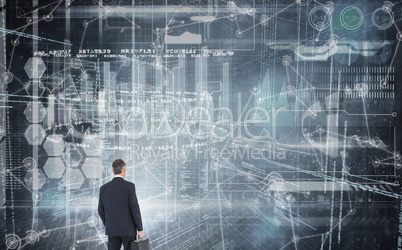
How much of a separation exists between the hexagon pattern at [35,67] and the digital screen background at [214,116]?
1 cm

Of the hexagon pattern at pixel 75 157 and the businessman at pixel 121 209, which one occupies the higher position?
the hexagon pattern at pixel 75 157

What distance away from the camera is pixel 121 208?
7.97 feet

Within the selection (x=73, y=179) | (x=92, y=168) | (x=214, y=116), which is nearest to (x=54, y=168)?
(x=73, y=179)

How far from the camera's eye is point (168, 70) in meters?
3.42

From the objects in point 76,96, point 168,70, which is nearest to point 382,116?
point 168,70

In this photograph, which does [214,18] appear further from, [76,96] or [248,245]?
[248,245]

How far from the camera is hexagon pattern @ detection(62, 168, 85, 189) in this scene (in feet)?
11.3

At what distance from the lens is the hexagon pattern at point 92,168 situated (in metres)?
3.46

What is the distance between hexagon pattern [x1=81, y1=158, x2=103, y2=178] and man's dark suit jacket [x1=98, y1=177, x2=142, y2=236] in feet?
3.49

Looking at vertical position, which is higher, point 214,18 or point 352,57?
point 214,18

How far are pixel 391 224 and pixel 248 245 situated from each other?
5.20ft

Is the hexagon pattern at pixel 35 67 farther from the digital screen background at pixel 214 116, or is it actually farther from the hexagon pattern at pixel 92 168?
the hexagon pattern at pixel 92 168

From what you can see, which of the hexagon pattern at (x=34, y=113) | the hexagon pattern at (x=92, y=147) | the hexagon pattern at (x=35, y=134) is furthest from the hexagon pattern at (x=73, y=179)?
the hexagon pattern at (x=34, y=113)

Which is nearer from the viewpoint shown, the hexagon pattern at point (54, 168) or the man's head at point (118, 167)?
the man's head at point (118, 167)
